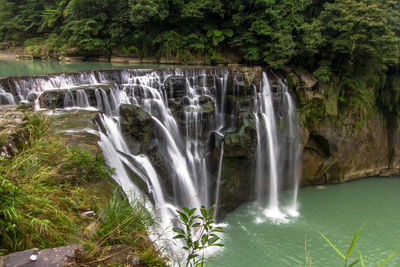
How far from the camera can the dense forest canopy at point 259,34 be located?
9195 mm

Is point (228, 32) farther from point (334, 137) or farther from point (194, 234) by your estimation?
point (194, 234)

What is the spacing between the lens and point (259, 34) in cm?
1172

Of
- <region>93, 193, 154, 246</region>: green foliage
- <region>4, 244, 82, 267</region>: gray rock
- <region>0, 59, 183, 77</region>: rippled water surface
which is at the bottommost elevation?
<region>93, 193, 154, 246</region>: green foliage

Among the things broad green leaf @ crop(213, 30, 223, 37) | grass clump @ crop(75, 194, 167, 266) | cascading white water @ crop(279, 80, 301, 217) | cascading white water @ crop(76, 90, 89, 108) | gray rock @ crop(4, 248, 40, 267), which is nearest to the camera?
gray rock @ crop(4, 248, 40, 267)


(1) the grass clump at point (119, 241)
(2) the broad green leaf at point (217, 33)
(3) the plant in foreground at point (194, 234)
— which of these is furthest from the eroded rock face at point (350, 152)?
(3) the plant in foreground at point (194, 234)

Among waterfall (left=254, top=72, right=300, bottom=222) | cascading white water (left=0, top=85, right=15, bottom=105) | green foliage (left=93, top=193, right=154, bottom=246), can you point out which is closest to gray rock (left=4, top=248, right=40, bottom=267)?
green foliage (left=93, top=193, right=154, bottom=246)

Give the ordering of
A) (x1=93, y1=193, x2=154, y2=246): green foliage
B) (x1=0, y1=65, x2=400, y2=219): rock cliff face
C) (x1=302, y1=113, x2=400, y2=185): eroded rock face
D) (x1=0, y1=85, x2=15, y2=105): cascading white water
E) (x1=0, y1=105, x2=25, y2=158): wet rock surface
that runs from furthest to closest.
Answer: (x1=302, y1=113, x2=400, y2=185): eroded rock face < (x1=0, y1=65, x2=400, y2=219): rock cliff face < (x1=0, y1=85, x2=15, y2=105): cascading white water < (x1=0, y1=105, x2=25, y2=158): wet rock surface < (x1=93, y1=193, x2=154, y2=246): green foliage

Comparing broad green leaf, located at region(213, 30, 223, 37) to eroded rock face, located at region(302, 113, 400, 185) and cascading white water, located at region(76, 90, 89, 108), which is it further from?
cascading white water, located at region(76, 90, 89, 108)

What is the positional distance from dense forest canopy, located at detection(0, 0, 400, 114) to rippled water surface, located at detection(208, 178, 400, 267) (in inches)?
160

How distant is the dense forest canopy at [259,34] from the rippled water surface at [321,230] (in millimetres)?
4076

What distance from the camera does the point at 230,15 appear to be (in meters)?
13.6

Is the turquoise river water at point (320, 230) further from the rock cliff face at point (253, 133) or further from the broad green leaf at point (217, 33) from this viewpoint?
the broad green leaf at point (217, 33)

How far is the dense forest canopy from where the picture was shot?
9195mm

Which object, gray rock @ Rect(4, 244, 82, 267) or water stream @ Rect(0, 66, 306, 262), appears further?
water stream @ Rect(0, 66, 306, 262)
